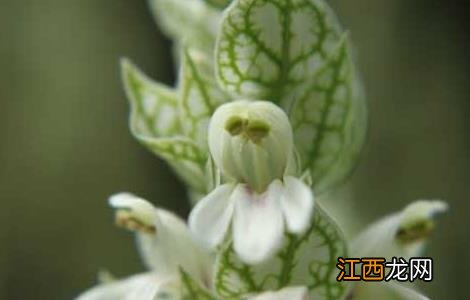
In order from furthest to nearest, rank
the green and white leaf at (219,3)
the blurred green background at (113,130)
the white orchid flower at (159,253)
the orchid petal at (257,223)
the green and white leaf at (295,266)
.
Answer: the blurred green background at (113,130)
the green and white leaf at (219,3)
the white orchid flower at (159,253)
the green and white leaf at (295,266)
the orchid petal at (257,223)

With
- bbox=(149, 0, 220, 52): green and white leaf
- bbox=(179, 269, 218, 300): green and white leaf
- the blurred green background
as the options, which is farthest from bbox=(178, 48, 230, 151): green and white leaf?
the blurred green background

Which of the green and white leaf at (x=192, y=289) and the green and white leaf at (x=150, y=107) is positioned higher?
the green and white leaf at (x=150, y=107)

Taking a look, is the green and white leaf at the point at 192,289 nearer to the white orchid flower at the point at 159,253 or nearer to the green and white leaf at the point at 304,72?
the white orchid flower at the point at 159,253

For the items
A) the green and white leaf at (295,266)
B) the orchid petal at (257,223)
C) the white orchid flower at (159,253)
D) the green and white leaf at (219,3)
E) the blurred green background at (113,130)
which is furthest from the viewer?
the blurred green background at (113,130)

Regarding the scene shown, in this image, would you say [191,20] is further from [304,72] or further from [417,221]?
[417,221]

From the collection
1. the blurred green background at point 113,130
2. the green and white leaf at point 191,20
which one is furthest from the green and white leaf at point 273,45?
the blurred green background at point 113,130

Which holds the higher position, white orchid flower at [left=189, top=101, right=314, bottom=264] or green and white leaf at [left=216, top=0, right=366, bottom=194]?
green and white leaf at [left=216, top=0, right=366, bottom=194]

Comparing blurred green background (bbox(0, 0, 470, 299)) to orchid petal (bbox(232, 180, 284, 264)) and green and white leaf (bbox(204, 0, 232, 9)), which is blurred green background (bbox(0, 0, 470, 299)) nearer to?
green and white leaf (bbox(204, 0, 232, 9))
